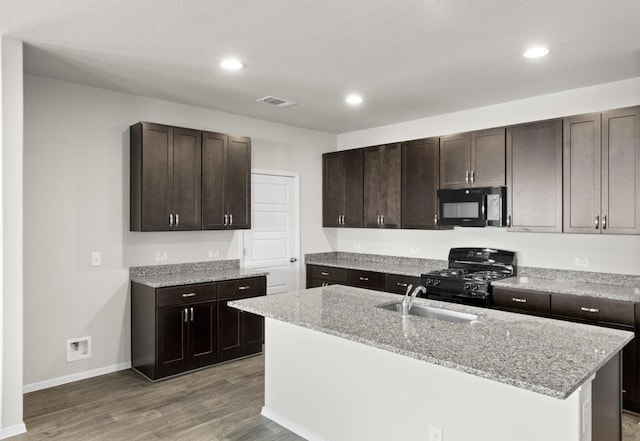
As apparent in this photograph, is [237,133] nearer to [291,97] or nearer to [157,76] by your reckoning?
[291,97]

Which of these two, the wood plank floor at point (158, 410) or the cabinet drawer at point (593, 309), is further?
the cabinet drawer at point (593, 309)

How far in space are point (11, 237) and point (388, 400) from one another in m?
2.68

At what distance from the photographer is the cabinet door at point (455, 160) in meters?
4.47

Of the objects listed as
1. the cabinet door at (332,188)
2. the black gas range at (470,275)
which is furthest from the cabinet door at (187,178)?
the black gas range at (470,275)

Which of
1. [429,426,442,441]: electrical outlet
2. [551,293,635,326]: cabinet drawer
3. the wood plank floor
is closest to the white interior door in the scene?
the wood plank floor

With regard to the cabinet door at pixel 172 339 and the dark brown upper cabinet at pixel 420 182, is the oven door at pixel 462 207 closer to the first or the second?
the dark brown upper cabinet at pixel 420 182

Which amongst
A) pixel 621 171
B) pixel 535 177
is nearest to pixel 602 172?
pixel 621 171

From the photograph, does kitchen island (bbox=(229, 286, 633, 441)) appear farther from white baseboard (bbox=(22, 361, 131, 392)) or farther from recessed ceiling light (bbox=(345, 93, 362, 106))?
recessed ceiling light (bbox=(345, 93, 362, 106))

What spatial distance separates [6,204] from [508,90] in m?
4.19

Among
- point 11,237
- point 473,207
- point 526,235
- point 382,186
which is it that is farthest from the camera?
point 382,186

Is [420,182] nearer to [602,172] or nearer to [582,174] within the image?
[582,174]

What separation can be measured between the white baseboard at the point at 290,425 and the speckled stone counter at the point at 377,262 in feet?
7.03

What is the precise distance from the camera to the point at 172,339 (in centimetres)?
398

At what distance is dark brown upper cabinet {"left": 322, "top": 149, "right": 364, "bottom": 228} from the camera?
220 inches
